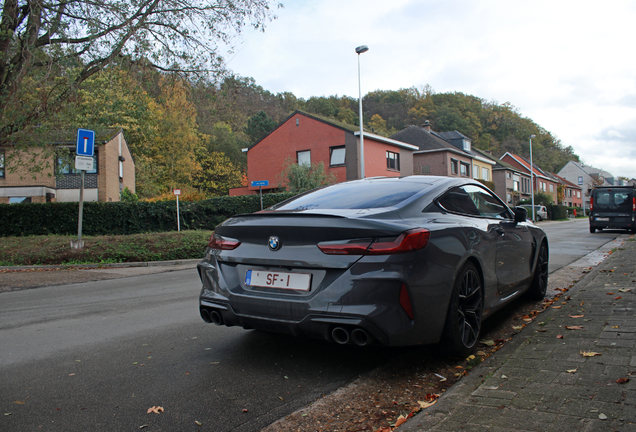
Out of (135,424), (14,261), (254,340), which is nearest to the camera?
(135,424)

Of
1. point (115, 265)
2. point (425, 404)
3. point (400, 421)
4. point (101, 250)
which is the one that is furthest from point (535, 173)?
point (400, 421)

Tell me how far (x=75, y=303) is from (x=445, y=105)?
8056 centimetres

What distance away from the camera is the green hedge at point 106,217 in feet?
69.0

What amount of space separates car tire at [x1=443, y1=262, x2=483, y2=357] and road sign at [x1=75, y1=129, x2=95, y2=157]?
11.6m

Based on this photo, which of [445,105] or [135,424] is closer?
[135,424]

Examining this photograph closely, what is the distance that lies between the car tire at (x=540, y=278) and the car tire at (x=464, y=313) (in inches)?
86.7

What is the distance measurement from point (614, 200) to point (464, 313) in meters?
23.0

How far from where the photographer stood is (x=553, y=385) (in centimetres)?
287

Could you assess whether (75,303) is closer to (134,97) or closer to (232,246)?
(232,246)

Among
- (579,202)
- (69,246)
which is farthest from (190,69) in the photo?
(579,202)

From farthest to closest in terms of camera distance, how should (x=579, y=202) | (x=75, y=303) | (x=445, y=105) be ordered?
1. (x=579, y=202)
2. (x=445, y=105)
3. (x=75, y=303)

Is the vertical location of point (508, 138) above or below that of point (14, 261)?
above

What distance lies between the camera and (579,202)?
101m

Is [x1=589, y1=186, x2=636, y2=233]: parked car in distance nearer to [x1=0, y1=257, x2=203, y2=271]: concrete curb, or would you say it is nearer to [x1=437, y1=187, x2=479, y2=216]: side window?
[x1=0, y1=257, x2=203, y2=271]: concrete curb
